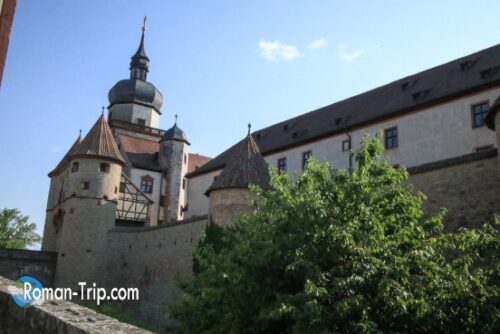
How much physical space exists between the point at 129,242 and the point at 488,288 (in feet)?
81.5

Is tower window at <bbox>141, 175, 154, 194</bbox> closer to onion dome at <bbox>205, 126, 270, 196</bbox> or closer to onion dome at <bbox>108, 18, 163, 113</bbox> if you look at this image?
onion dome at <bbox>108, 18, 163, 113</bbox>

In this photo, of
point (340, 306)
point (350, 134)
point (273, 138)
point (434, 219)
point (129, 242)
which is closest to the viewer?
point (340, 306)

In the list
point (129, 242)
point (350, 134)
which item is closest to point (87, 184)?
point (129, 242)

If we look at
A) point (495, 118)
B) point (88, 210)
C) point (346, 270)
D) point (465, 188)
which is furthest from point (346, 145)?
point (346, 270)

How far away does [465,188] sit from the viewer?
14984 mm

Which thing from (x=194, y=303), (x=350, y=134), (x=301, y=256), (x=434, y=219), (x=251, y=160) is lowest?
(x=194, y=303)

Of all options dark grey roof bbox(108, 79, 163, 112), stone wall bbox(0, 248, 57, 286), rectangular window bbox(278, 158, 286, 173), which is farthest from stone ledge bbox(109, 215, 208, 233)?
dark grey roof bbox(108, 79, 163, 112)

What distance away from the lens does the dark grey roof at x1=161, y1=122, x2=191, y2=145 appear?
44094mm

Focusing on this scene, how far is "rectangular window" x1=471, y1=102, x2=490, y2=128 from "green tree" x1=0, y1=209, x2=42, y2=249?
43.6m

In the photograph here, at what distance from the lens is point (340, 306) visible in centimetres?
794

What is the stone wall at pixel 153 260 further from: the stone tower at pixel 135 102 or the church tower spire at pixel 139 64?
the church tower spire at pixel 139 64

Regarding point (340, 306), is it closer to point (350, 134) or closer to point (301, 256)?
point (301, 256)

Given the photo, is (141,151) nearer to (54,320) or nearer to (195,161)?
(195,161)

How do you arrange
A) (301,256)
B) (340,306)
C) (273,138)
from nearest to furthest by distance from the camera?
(340,306)
(301,256)
(273,138)
